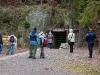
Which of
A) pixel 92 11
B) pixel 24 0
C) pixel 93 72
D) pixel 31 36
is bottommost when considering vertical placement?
pixel 93 72

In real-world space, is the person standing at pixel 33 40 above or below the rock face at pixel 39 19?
below

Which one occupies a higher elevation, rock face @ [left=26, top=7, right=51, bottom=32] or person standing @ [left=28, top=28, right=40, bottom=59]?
rock face @ [left=26, top=7, right=51, bottom=32]

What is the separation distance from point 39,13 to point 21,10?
2.32m

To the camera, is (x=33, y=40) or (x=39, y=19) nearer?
(x=33, y=40)

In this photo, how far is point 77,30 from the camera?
2525 cm

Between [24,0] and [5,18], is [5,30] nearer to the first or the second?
[5,18]

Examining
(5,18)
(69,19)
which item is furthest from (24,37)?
(69,19)

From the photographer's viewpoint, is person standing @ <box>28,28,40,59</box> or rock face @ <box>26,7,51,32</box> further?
rock face @ <box>26,7,51,32</box>

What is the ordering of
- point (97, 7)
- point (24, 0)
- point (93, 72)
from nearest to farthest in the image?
1. point (93, 72)
2. point (97, 7)
3. point (24, 0)

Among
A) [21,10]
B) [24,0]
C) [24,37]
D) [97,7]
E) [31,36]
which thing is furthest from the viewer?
[24,0]

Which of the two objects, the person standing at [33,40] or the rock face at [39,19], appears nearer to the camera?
the person standing at [33,40]

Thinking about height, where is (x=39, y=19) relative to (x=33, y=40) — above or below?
above

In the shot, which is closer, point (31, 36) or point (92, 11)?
point (31, 36)

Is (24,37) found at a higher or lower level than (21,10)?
lower
